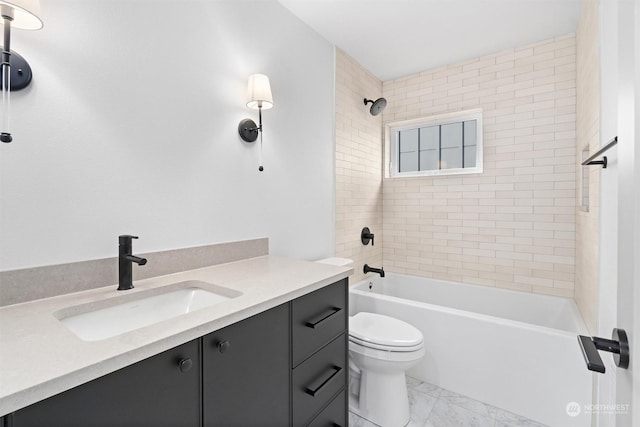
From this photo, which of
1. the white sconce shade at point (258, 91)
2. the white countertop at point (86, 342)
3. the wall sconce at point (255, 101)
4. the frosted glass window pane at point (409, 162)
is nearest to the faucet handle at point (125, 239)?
the white countertop at point (86, 342)

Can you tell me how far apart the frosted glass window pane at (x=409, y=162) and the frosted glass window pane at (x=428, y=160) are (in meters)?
0.06

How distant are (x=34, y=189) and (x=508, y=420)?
259 cm

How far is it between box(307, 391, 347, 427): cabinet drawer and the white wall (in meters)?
0.94

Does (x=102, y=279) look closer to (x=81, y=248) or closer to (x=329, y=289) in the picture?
(x=81, y=248)

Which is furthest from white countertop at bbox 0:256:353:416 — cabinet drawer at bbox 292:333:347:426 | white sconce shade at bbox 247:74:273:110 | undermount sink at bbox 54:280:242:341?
white sconce shade at bbox 247:74:273:110

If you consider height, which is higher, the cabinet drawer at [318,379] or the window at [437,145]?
the window at [437,145]

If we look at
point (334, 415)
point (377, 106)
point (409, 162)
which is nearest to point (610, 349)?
point (334, 415)

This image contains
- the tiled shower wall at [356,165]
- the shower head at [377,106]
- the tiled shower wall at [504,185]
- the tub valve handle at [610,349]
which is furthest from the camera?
the shower head at [377,106]

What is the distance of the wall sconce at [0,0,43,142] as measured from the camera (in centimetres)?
88

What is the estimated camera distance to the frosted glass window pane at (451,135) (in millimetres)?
2988

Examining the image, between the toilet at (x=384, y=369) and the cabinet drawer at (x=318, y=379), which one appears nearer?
the cabinet drawer at (x=318, y=379)

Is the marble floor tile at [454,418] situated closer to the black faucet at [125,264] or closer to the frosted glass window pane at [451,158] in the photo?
the black faucet at [125,264]

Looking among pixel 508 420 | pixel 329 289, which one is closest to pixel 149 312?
pixel 329 289

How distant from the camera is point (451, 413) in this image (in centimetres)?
187
